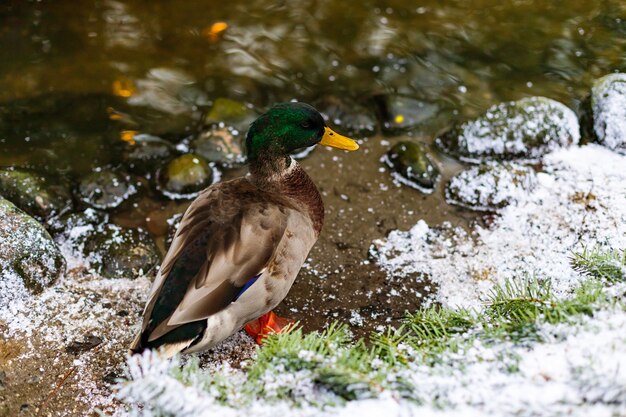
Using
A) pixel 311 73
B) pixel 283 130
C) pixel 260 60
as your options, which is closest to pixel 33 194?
pixel 283 130

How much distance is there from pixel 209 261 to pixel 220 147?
5.48 ft

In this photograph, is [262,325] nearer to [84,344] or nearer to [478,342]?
[84,344]

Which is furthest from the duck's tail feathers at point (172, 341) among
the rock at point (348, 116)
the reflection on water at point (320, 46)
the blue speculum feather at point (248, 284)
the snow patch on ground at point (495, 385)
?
the reflection on water at point (320, 46)

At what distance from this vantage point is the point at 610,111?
423cm

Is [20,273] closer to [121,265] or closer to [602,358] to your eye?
[121,265]

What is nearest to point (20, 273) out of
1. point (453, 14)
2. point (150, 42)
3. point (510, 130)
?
point (150, 42)

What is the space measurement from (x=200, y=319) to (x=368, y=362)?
0.83 m

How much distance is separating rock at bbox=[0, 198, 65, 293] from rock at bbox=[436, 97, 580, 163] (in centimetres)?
252

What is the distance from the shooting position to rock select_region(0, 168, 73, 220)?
3.88m

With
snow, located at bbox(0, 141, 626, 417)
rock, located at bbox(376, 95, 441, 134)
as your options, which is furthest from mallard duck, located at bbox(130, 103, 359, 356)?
rock, located at bbox(376, 95, 441, 134)

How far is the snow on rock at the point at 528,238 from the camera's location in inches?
135

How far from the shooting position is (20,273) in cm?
332

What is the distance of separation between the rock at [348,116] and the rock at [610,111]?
1.45 meters

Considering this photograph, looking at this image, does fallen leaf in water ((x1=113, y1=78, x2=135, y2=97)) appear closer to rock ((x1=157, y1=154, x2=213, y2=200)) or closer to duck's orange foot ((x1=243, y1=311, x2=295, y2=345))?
rock ((x1=157, y1=154, x2=213, y2=200))
